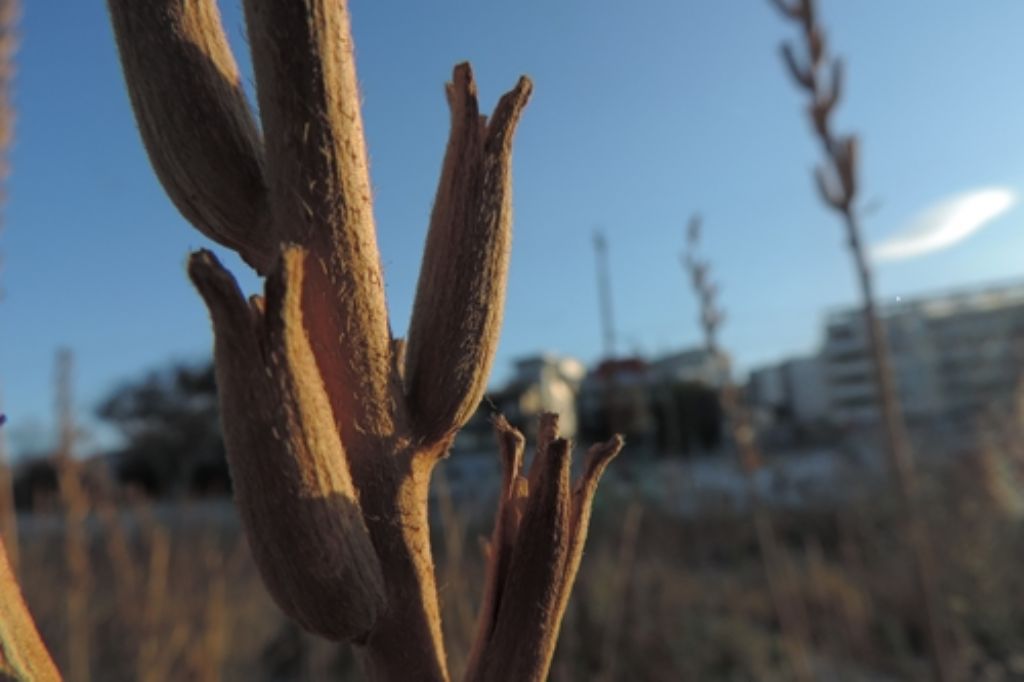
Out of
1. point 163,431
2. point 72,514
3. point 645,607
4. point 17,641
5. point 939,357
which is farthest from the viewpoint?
point 163,431

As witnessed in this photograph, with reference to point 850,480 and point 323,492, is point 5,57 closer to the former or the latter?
point 323,492

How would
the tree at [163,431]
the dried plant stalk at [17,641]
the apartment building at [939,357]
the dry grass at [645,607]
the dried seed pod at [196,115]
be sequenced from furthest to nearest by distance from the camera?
the tree at [163,431] < the apartment building at [939,357] < the dry grass at [645,607] < the dried seed pod at [196,115] < the dried plant stalk at [17,641]

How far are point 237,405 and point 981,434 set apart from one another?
9890mm

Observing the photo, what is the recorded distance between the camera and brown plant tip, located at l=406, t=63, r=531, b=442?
2.08 ft

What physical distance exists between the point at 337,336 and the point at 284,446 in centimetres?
9

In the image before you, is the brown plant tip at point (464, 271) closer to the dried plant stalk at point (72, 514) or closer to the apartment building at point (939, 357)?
the dried plant stalk at point (72, 514)

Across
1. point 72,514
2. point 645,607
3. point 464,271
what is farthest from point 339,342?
point 645,607

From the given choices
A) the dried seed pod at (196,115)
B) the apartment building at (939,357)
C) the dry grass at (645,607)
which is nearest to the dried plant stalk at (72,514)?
the dry grass at (645,607)

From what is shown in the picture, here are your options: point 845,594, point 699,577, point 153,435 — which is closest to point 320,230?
point 845,594

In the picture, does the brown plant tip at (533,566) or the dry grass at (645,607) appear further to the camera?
the dry grass at (645,607)

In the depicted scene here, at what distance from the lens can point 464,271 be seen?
25.1 inches

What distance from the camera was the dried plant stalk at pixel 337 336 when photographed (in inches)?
20.6

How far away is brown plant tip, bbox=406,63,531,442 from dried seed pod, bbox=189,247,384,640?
10 cm

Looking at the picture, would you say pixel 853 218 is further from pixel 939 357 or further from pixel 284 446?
pixel 939 357
